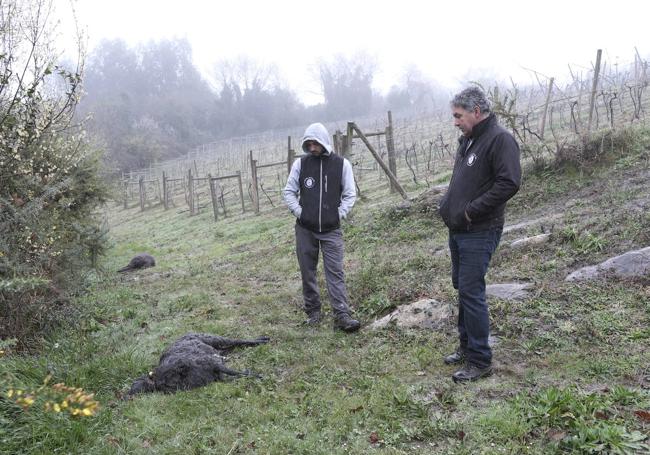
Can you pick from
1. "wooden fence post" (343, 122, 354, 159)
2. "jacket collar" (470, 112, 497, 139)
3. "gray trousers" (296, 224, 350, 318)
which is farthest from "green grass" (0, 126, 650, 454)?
"wooden fence post" (343, 122, 354, 159)

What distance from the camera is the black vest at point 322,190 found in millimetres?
4953

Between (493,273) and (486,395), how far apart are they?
2501 millimetres

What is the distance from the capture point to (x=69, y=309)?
566 cm

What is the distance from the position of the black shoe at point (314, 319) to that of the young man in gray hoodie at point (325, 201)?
0.28 meters

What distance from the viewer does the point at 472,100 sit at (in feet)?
11.2

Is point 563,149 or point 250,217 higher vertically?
point 563,149

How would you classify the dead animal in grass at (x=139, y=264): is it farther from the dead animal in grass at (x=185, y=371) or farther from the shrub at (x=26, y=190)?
the dead animal in grass at (x=185, y=371)

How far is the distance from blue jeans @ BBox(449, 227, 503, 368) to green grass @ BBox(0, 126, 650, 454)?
218 mm

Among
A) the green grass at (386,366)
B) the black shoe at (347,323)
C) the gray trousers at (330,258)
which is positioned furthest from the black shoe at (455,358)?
the gray trousers at (330,258)

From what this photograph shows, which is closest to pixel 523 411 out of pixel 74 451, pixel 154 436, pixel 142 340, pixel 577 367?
pixel 577 367

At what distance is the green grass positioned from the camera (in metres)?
2.90

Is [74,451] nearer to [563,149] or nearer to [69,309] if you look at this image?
[69,309]

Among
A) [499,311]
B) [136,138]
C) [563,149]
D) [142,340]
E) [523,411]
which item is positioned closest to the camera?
[523,411]

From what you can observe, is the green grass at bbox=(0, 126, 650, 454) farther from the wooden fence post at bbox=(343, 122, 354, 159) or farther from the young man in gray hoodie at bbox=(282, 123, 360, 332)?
the wooden fence post at bbox=(343, 122, 354, 159)
